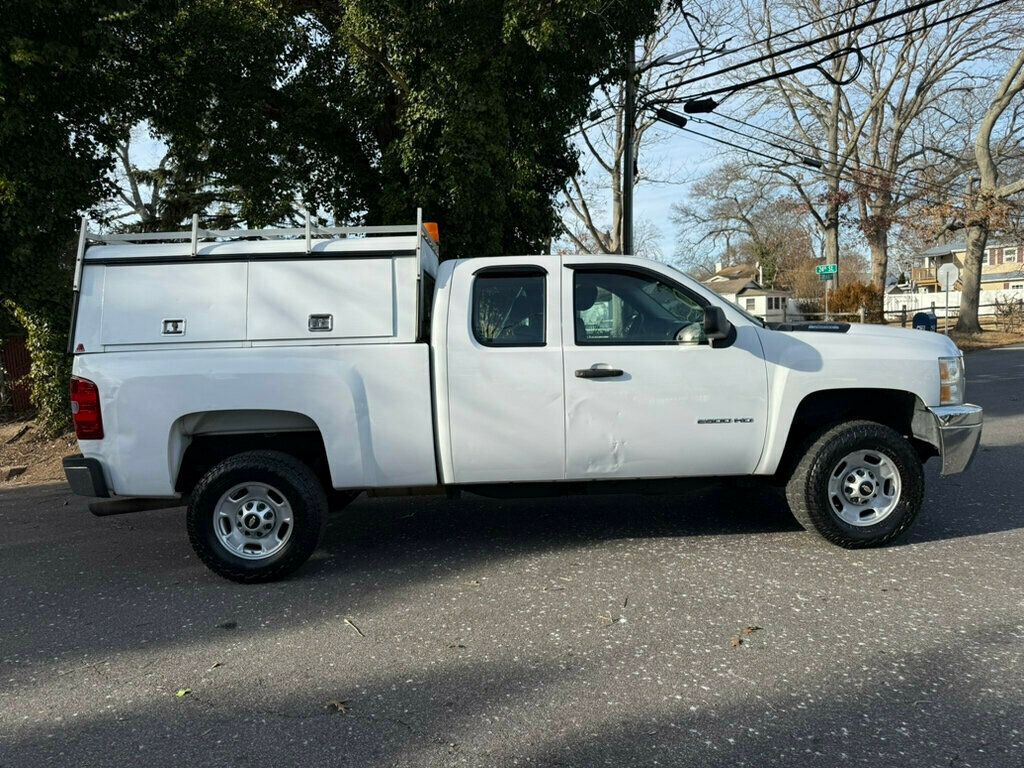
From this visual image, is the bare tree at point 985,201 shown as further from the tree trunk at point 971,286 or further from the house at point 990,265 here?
the house at point 990,265

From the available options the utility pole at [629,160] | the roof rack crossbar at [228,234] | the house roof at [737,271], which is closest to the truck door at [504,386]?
the roof rack crossbar at [228,234]

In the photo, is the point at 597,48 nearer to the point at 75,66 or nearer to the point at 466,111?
the point at 466,111

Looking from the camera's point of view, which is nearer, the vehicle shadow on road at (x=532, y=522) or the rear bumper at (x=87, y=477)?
the rear bumper at (x=87, y=477)

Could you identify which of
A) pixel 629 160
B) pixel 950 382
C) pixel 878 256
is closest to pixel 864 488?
pixel 950 382

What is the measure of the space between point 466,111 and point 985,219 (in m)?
24.6

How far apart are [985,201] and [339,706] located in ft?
101

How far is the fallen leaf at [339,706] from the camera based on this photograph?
3234mm

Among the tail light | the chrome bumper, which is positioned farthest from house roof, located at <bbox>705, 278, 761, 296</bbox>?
the tail light

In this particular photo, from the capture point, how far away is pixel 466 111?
10336 mm

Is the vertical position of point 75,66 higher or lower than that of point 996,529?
higher

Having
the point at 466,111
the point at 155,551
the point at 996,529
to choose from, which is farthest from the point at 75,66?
the point at 996,529

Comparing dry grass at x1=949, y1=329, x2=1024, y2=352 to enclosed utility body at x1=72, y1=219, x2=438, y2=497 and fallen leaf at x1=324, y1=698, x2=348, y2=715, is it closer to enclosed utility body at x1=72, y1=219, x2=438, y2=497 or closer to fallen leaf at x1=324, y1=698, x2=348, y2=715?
enclosed utility body at x1=72, y1=219, x2=438, y2=497

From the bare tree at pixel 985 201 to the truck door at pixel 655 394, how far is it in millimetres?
27271

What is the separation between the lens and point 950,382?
5.09 m
